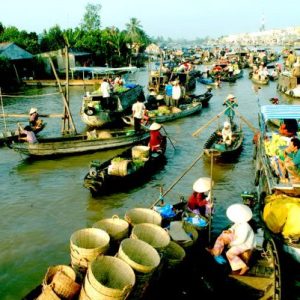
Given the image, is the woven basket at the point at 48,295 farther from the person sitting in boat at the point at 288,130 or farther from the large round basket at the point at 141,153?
the person sitting in boat at the point at 288,130

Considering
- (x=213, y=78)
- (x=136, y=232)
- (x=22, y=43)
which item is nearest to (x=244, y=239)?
(x=136, y=232)

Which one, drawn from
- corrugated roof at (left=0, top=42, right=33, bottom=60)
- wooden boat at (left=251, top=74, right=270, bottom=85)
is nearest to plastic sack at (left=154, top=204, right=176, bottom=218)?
wooden boat at (left=251, top=74, right=270, bottom=85)

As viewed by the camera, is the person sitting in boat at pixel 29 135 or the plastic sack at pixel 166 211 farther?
the person sitting in boat at pixel 29 135

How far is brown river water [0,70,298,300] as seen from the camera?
27.5 feet

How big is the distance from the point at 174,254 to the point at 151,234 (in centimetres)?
52

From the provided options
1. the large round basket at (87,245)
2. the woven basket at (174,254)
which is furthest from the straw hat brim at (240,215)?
the large round basket at (87,245)

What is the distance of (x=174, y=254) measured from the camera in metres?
6.43

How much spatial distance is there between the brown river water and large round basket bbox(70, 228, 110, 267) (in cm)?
199

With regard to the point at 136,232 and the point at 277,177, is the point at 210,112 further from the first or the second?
the point at 136,232

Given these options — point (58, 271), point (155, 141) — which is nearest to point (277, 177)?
point (58, 271)

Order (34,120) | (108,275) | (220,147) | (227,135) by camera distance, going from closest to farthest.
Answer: (108,275)
(220,147)
(227,135)
(34,120)

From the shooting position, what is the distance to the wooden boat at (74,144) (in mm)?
14285

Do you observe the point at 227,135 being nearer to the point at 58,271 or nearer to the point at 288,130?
the point at 288,130

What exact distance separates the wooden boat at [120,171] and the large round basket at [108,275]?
5470 millimetres
